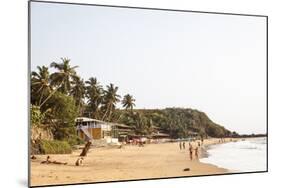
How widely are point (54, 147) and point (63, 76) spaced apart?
36cm

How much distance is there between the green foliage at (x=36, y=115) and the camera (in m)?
2.32

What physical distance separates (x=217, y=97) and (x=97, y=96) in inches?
27.6

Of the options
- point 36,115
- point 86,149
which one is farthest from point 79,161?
point 36,115

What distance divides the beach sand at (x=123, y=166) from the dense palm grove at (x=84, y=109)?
0.10 meters

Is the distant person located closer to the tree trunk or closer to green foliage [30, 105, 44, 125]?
the tree trunk

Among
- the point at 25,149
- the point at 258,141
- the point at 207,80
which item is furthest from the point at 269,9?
the point at 25,149

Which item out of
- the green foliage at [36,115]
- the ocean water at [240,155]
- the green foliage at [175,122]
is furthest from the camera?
the ocean water at [240,155]

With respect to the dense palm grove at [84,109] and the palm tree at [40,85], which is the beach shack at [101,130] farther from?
the palm tree at [40,85]

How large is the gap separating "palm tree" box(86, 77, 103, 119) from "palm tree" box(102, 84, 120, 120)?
0.03m

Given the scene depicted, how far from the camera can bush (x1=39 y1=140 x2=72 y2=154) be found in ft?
7.70

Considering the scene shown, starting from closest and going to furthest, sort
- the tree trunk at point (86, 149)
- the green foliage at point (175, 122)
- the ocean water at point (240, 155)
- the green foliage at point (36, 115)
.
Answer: the green foliage at point (36, 115) → the tree trunk at point (86, 149) → the green foliage at point (175, 122) → the ocean water at point (240, 155)

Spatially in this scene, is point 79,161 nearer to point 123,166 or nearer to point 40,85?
point 123,166

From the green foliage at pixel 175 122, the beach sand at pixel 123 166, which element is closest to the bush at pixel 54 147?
the beach sand at pixel 123 166

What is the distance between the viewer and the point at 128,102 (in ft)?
8.23
